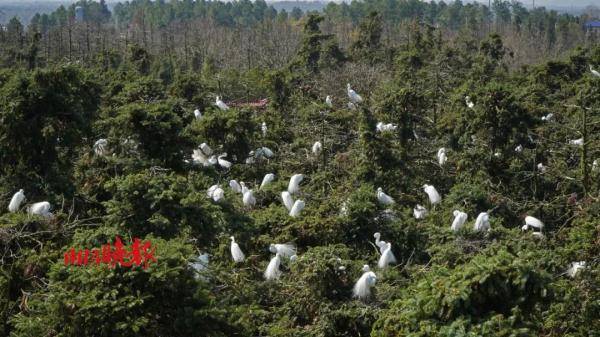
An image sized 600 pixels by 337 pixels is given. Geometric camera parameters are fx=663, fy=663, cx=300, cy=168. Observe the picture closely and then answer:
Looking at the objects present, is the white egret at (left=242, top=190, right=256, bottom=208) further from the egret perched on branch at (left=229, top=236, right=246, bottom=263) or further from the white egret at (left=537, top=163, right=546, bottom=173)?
the white egret at (left=537, top=163, right=546, bottom=173)

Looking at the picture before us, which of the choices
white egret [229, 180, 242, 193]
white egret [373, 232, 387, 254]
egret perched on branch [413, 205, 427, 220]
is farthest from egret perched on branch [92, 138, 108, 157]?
egret perched on branch [413, 205, 427, 220]

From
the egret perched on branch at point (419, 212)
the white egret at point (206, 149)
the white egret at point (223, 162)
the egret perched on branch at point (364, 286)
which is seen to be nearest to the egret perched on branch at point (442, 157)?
the egret perched on branch at point (419, 212)

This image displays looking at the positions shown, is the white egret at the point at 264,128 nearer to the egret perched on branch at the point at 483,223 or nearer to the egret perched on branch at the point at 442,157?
the egret perched on branch at the point at 442,157

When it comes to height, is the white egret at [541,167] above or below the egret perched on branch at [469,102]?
below

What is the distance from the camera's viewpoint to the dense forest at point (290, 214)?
3373 millimetres

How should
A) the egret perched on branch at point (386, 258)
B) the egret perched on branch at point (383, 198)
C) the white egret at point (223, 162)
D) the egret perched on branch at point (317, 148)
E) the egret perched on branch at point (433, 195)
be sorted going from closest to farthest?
the egret perched on branch at point (386, 258)
the egret perched on branch at point (383, 198)
the egret perched on branch at point (433, 195)
the white egret at point (223, 162)
the egret perched on branch at point (317, 148)

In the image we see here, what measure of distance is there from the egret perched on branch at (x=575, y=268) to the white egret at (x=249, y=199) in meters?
4.03

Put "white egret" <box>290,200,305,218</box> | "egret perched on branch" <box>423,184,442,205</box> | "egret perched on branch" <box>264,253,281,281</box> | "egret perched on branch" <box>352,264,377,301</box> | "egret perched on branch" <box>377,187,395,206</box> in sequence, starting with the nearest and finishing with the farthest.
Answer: "egret perched on branch" <box>352,264,377,301</box>, "egret perched on branch" <box>264,253,281,281</box>, "white egret" <box>290,200,305,218</box>, "egret perched on branch" <box>377,187,395,206</box>, "egret perched on branch" <box>423,184,442,205</box>

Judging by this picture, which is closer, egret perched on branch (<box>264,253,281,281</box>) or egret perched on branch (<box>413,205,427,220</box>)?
egret perched on branch (<box>264,253,281,281</box>)

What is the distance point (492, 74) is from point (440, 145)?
5.61 metres

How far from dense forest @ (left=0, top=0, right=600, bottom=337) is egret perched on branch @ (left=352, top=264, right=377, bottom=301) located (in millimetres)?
30

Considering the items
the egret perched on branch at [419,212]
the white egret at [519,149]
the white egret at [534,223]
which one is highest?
the white egret at [519,149]

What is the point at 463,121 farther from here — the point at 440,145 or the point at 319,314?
the point at 319,314

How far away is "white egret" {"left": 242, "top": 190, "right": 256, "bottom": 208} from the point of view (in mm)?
7836
